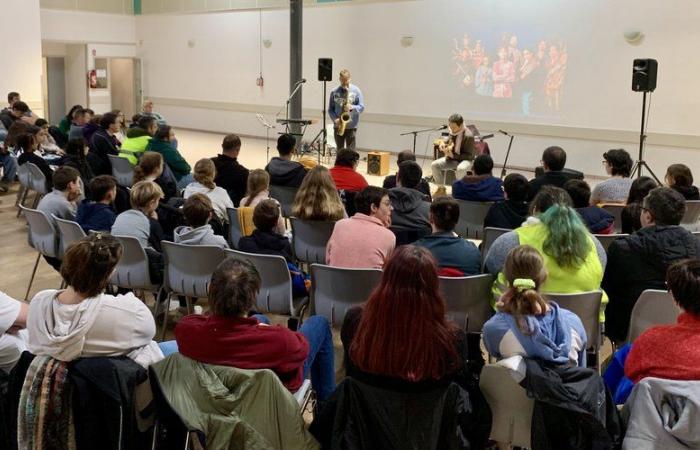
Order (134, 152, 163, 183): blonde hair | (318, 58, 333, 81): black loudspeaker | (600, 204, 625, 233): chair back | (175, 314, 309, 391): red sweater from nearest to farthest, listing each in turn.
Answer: (175, 314, 309, 391): red sweater, (600, 204, 625, 233): chair back, (134, 152, 163, 183): blonde hair, (318, 58, 333, 81): black loudspeaker

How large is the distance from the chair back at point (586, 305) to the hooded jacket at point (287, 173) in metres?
3.49

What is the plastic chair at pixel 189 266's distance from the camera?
4223 mm

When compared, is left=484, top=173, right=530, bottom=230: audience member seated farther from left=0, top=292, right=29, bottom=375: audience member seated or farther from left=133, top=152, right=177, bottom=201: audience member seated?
left=0, top=292, right=29, bottom=375: audience member seated

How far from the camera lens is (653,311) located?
3.44 m

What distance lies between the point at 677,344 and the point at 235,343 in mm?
1551

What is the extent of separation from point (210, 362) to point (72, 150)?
5671 mm

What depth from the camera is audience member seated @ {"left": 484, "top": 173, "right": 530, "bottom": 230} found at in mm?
5211

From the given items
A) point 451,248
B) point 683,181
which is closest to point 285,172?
point 451,248

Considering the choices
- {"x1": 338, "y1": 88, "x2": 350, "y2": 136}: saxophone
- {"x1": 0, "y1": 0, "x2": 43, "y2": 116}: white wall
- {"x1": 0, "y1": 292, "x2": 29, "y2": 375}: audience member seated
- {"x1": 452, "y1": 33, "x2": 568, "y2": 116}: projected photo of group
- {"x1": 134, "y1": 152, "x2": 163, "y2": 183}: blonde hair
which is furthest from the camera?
{"x1": 0, "y1": 0, "x2": 43, "y2": 116}: white wall

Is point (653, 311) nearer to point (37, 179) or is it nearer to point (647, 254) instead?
point (647, 254)

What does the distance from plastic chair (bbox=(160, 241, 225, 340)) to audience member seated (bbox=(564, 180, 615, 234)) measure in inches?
94.6

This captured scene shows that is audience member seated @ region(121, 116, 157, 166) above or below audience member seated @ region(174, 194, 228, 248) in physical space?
above

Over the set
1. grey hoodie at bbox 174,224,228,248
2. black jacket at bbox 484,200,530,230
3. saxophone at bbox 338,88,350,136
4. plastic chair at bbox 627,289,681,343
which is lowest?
plastic chair at bbox 627,289,681,343

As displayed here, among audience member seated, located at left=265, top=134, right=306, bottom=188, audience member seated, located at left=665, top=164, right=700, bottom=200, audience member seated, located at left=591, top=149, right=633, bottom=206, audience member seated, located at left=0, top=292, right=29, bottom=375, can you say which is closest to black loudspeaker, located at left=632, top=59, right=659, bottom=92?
audience member seated, located at left=591, top=149, right=633, bottom=206
